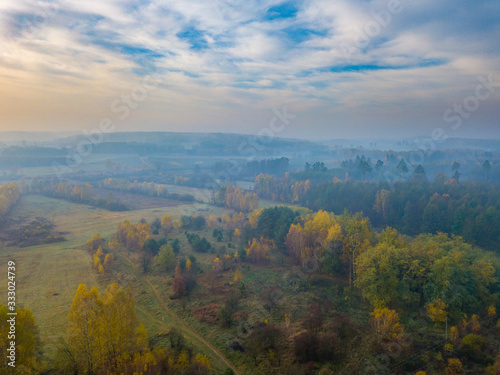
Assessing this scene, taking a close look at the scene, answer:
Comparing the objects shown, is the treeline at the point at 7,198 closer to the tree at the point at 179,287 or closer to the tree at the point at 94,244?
the tree at the point at 94,244

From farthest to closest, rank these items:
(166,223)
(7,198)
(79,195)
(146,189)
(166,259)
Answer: (146,189)
(79,195)
(7,198)
(166,223)
(166,259)

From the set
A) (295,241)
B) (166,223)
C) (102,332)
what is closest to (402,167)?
(295,241)

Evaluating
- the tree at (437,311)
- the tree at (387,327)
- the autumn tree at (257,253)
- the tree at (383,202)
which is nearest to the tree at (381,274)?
the tree at (387,327)

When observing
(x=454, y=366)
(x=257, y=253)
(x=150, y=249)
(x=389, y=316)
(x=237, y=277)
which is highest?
(x=389, y=316)

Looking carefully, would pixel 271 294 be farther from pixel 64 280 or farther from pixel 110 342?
pixel 64 280

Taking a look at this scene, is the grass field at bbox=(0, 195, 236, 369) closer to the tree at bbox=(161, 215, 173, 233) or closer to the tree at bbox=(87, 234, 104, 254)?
the tree at bbox=(87, 234, 104, 254)

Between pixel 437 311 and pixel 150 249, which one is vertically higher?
pixel 437 311

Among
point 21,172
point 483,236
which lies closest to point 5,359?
point 483,236

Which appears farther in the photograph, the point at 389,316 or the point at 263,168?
the point at 263,168
